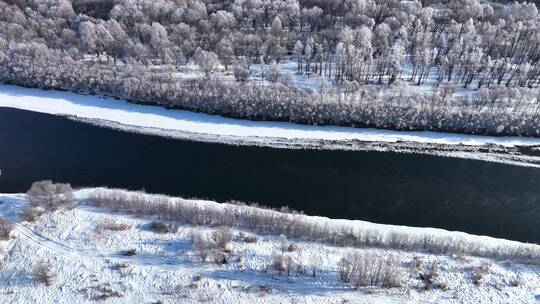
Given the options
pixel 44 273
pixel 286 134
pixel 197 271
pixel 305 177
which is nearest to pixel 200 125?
pixel 286 134

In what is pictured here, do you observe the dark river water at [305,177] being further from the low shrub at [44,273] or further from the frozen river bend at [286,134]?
the low shrub at [44,273]

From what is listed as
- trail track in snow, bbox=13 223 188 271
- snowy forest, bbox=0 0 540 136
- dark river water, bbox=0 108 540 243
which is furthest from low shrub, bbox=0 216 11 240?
snowy forest, bbox=0 0 540 136

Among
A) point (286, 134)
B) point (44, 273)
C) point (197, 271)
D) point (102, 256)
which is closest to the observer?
point (44, 273)

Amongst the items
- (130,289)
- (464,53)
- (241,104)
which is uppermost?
(464,53)

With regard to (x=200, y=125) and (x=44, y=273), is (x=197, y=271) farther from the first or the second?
(x=200, y=125)

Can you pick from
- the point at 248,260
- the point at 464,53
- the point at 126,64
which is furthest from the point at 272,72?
the point at 248,260

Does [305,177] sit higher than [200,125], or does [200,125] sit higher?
[200,125]

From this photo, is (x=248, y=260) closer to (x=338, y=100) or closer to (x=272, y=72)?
(x=338, y=100)
